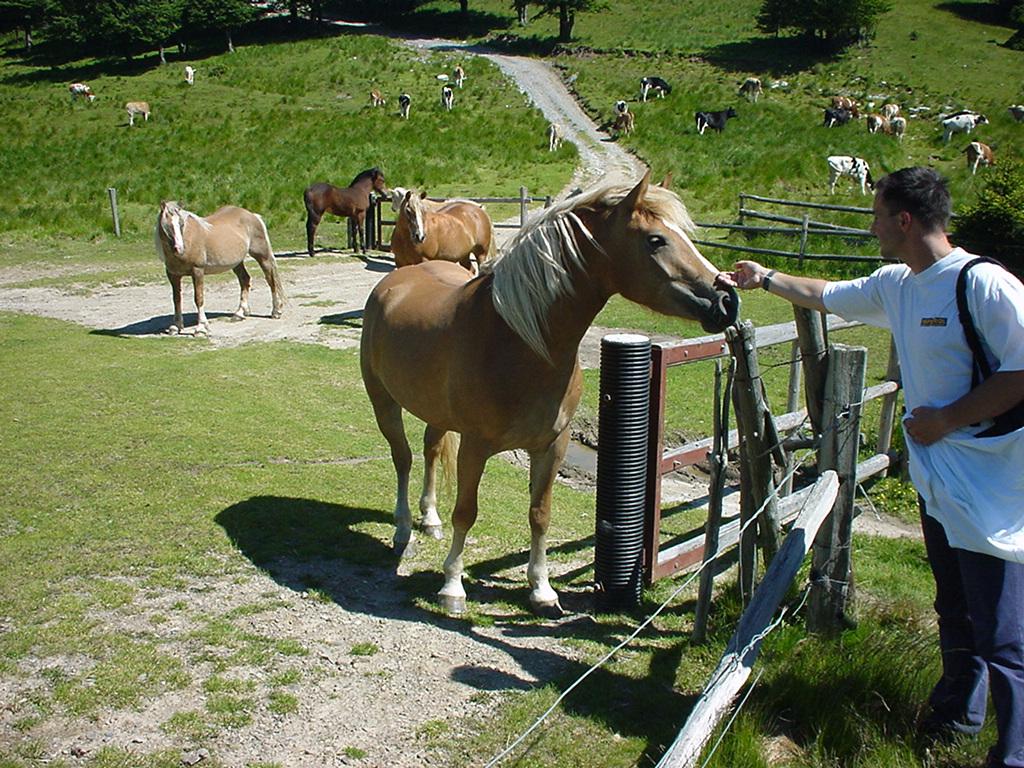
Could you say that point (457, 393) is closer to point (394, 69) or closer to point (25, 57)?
point (394, 69)

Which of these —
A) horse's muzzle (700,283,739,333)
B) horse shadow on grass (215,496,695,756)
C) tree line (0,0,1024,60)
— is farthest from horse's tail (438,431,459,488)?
tree line (0,0,1024,60)

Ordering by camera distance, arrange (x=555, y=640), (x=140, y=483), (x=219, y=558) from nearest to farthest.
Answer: (x=555, y=640)
(x=219, y=558)
(x=140, y=483)

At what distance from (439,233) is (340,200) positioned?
6223mm

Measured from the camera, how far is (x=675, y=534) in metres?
6.42

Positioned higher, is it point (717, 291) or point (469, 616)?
point (717, 291)

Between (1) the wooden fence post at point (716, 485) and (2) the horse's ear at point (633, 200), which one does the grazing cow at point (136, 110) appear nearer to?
(2) the horse's ear at point (633, 200)

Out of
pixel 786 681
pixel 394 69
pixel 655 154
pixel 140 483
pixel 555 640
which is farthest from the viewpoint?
pixel 394 69

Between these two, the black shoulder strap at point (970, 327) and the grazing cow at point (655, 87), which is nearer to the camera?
the black shoulder strap at point (970, 327)

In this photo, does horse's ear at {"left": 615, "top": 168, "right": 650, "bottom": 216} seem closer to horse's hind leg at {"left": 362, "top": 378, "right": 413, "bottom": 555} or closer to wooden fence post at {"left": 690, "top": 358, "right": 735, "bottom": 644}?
wooden fence post at {"left": 690, "top": 358, "right": 735, "bottom": 644}

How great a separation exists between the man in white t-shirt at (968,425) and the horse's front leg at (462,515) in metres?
2.30

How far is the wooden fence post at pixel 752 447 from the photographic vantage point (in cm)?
377

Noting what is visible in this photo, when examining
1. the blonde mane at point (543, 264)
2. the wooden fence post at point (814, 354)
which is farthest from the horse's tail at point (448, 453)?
the wooden fence post at point (814, 354)

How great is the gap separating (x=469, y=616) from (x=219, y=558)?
165 cm

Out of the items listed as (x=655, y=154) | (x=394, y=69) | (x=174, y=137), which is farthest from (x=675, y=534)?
(x=394, y=69)
